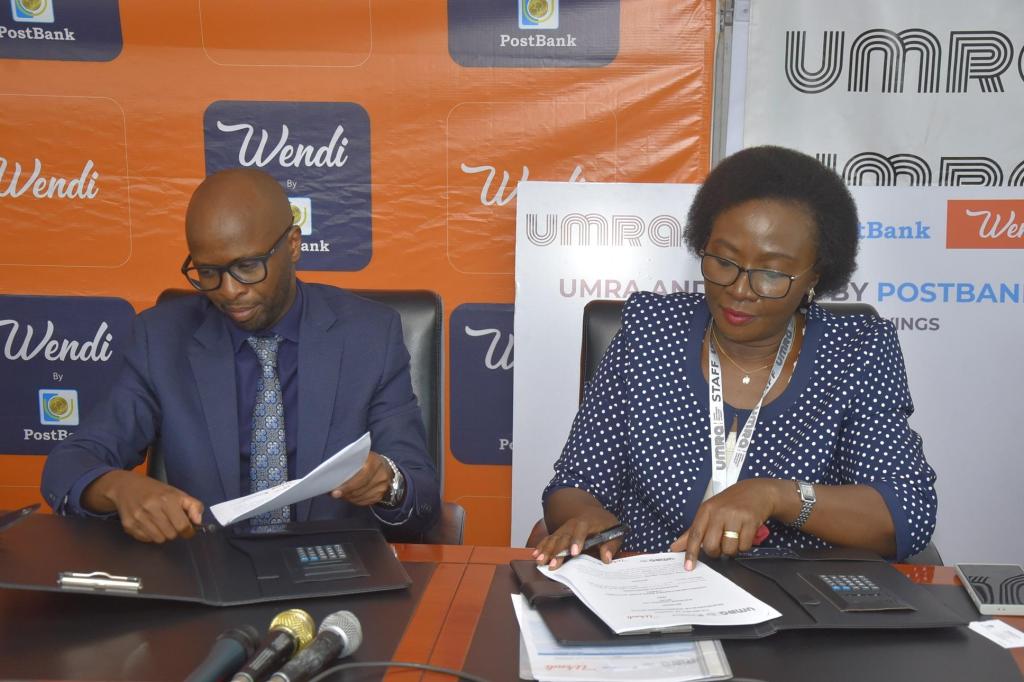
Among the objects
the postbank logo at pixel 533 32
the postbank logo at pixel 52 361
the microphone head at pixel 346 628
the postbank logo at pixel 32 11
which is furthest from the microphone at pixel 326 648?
the postbank logo at pixel 32 11

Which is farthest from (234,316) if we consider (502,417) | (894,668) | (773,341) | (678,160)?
(678,160)

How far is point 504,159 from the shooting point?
3287 millimetres

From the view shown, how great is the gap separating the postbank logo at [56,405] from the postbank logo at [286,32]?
4.40 ft

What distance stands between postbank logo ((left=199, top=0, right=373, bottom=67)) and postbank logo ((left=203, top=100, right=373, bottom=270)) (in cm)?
15

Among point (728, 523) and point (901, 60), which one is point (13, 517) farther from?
point (901, 60)

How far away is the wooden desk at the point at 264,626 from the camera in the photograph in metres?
1.09

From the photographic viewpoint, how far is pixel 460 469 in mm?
3420

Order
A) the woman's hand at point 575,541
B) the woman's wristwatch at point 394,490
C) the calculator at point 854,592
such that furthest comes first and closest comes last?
the woman's wristwatch at point 394,490
the woman's hand at point 575,541
the calculator at point 854,592

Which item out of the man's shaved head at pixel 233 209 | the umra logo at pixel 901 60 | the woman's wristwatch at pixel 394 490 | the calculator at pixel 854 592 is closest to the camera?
the calculator at pixel 854 592

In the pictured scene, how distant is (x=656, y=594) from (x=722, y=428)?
63 cm

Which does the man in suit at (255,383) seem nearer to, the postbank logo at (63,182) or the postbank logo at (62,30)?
the postbank logo at (63,182)

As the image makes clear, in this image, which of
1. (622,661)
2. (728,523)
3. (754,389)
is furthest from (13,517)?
(754,389)

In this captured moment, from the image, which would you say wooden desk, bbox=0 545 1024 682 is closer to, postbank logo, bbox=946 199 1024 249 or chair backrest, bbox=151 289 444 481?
chair backrest, bbox=151 289 444 481

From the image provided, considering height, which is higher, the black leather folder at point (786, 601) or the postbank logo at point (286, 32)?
the postbank logo at point (286, 32)
